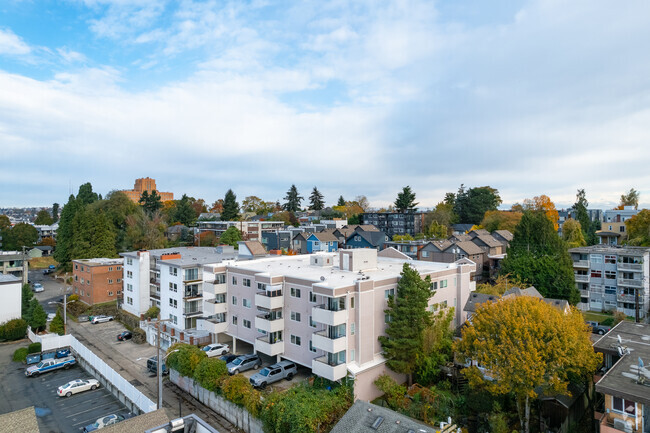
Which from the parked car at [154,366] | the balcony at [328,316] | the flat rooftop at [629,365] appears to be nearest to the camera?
the flat rooftop at [629,365]

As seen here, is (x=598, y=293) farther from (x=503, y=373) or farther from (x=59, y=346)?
(x=59, y=346)

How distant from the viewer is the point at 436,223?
85.6 metres

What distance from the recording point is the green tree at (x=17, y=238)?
3401 inches

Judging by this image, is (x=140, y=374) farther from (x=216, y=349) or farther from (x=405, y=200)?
(x=405, y=200)

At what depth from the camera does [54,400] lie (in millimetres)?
28078

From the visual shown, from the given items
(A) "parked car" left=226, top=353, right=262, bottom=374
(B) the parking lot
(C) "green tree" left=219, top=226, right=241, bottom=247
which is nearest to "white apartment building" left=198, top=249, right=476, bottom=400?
(A) "parked car" left=226, top=353, right=262, bottom=374

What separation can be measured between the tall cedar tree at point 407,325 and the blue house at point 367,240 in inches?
1675

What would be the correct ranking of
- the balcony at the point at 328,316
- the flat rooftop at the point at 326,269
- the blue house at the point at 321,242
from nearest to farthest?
the balcony at the point at 328,316 < the flat rooftop at the point at 326,269 < the blue house at the point at 321,242

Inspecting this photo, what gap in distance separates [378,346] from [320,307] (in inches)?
208

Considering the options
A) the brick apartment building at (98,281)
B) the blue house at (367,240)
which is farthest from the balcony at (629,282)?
the brick apartment building at (98,281)

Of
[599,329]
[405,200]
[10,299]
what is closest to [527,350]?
[599,329]

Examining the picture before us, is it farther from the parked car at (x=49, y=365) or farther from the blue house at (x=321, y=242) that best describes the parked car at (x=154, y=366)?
the blue house at (x=321, y=242)

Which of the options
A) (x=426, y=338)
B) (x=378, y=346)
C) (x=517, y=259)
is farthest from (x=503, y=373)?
(x=517, y=259)

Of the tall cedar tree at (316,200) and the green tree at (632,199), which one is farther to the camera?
the tall cedar tree at (316,200)
